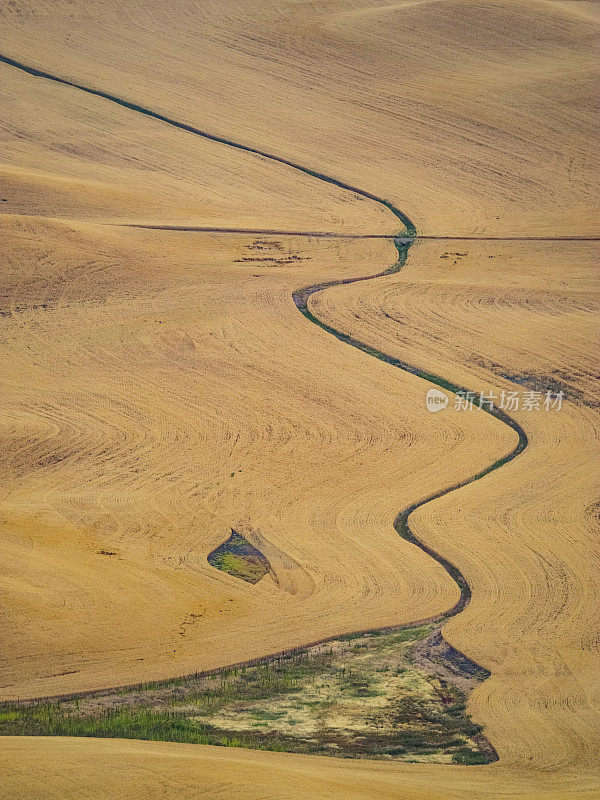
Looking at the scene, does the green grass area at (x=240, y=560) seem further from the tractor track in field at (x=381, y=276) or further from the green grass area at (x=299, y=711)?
the green grass area at (x=299, y=711)

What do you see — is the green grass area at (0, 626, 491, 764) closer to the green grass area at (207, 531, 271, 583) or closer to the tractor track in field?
the tractor track in field

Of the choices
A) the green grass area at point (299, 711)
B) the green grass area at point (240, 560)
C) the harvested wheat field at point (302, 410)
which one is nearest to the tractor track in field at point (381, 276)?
the harvested wheat field at point (302, 410)

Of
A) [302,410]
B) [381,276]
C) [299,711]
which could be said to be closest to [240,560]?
[299,711]

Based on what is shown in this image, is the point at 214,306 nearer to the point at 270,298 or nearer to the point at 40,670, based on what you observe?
the point at 270,298

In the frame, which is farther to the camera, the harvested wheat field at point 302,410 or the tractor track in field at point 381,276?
the tractor track in field at point 381,276

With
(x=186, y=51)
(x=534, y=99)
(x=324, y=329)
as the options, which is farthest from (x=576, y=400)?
(x=186, y=51)

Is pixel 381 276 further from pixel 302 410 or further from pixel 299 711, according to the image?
pixel 299 711
